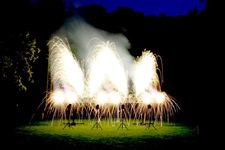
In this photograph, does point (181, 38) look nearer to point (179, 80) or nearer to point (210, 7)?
point (179, 80)

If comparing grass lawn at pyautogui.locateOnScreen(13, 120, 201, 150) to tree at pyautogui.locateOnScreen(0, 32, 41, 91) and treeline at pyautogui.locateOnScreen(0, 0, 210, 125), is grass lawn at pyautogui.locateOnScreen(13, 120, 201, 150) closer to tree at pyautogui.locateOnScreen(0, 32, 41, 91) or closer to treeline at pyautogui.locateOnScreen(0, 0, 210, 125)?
treeline at pyautogui.locateOnScreen(0, 0, 210, 125)

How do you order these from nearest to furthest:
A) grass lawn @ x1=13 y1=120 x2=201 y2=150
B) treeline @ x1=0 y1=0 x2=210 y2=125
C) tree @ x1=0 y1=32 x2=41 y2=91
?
grass lawn @ x1=13 y1=120 x2=201 y2=150
tree @ x1=0 y1=32 x2=41 y2=91
treeline @ x1=0 y1=0 x2=210 y2=125

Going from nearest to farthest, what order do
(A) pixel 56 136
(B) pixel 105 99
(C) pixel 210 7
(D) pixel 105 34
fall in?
(C) pixel 210 7, (A) pixel 56 136, (B) pixel 105 99, (D) pixel 105 34

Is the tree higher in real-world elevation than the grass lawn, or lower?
higher

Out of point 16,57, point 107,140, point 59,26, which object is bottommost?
point 107,140

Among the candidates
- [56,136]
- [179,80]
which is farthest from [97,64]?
[179,80]

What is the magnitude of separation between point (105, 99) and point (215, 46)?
858 centimetres

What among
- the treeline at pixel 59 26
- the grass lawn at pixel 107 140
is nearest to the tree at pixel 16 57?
the treeline at pixel 59 26

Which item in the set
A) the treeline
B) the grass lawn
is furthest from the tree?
the grass lawn

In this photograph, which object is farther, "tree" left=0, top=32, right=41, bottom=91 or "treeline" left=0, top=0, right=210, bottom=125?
"treeline" left=0, top=0, right=210, bottom=125

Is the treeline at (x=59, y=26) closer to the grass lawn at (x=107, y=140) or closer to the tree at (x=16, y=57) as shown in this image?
the tree at (x=16, y=57)

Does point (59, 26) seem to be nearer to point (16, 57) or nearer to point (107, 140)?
point (16, 57)

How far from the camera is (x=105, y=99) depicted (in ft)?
73.3

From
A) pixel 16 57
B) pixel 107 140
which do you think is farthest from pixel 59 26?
pixel 107 140
